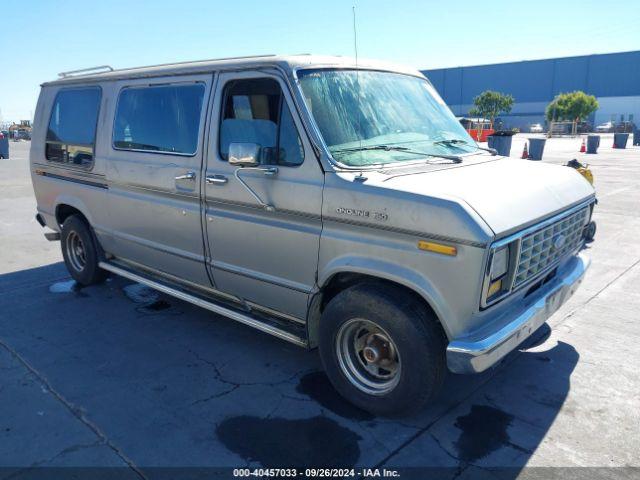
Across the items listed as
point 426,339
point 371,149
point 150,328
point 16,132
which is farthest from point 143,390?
point 16,132

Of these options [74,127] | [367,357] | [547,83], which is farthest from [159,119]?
[547,83]

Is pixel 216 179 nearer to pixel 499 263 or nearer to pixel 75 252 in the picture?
pixel 499 263

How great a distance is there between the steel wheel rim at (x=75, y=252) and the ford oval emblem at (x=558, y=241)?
15.9ft

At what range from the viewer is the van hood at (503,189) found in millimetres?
2871

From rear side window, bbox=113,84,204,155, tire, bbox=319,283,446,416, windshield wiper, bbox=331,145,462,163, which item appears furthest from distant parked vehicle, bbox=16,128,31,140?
tire, bbox=319,283,446,416

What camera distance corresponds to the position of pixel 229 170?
3789 mm

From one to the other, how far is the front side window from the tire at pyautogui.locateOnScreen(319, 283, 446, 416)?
103 centimetres

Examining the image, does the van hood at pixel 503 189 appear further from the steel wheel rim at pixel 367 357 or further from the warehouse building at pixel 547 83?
the warehouse building at pixel 547 83

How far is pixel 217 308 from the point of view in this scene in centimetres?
418

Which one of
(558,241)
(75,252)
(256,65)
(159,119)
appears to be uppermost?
(256,65)

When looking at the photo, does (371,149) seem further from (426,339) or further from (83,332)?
(83,332)

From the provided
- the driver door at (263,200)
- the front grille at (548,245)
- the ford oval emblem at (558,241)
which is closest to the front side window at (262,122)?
the driver door at (263,200)

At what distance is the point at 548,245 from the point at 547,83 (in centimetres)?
9088

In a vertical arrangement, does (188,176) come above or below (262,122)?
below
